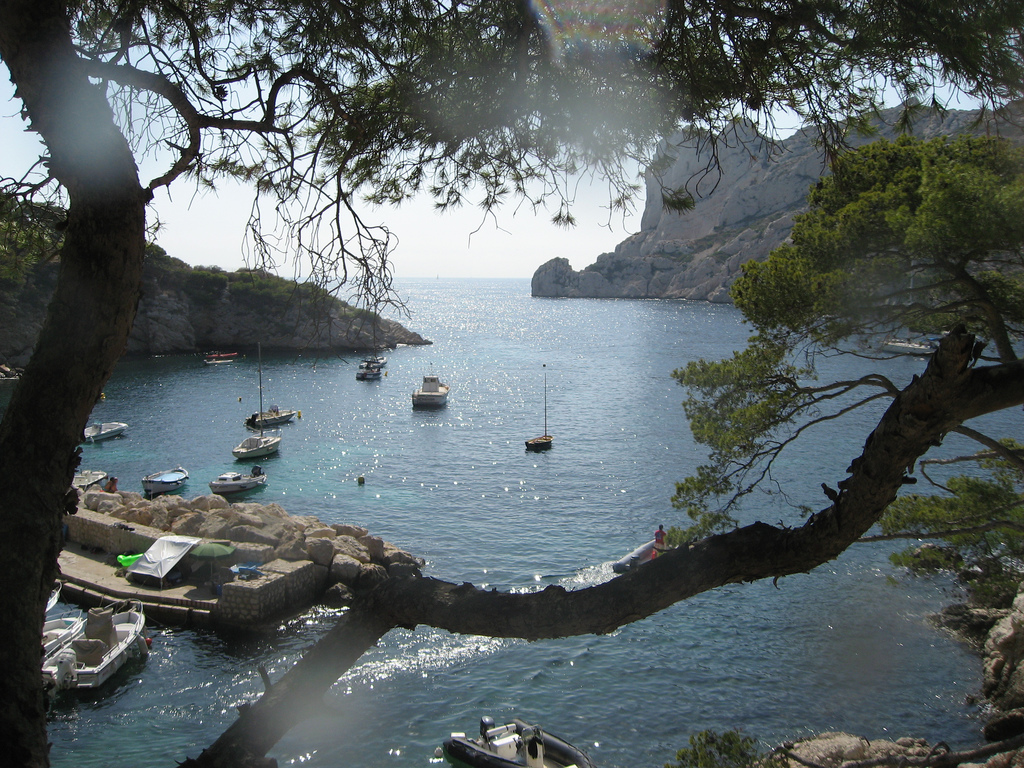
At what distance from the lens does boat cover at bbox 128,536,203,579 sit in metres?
17.4

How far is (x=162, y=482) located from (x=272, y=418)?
1191 cm

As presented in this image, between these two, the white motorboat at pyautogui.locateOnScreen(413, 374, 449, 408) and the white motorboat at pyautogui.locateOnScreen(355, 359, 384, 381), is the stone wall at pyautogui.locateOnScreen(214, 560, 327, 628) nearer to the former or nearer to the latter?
the white motorboat at pyautogui.locateOnScreen(413, 374, 449, 408)

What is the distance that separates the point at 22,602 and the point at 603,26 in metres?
4.48

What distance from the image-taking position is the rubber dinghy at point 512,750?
37.1 feet

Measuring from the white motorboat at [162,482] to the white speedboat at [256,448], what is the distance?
13.7 ft

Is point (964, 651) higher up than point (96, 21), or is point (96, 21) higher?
point (96, 21)

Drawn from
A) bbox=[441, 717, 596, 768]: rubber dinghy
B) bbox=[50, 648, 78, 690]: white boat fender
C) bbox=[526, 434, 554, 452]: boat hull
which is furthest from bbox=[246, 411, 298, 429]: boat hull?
bbox=[441, 717, 596, 768]: rubber dinghy

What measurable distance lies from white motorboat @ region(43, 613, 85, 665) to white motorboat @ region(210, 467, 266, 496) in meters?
11.8

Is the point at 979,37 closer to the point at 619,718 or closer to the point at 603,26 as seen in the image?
the point at 603,26

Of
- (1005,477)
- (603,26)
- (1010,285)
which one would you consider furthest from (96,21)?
(1005,477)

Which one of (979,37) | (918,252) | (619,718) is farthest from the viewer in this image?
(619,718)

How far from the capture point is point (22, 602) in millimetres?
2475

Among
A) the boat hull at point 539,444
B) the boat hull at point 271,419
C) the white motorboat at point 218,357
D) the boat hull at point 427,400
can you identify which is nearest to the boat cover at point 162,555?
the boat hull at point 539,444

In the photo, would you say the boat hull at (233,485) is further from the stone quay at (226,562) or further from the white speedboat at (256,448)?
the stone quay at (226,562)
